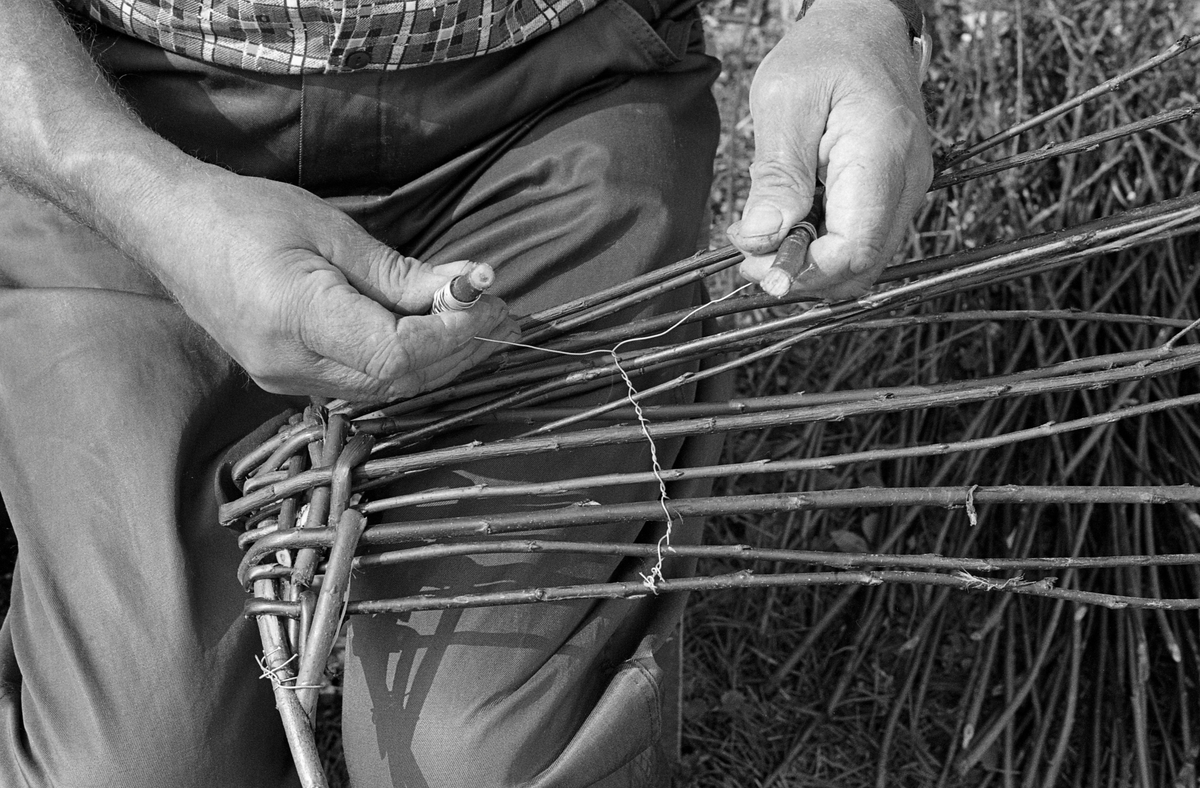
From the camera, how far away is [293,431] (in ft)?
3.94

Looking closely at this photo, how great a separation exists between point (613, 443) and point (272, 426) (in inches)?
16.4

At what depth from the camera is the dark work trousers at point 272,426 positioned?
115cm

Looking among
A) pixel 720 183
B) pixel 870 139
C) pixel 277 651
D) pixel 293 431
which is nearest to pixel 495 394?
pixel 293 431

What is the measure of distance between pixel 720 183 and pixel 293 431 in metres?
1.52

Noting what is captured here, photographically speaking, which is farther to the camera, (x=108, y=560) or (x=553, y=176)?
(x=553, y=176)

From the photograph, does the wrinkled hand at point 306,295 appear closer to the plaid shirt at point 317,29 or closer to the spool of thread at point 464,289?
the spool of thread at point 464,289

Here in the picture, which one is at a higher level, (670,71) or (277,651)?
(670,71)

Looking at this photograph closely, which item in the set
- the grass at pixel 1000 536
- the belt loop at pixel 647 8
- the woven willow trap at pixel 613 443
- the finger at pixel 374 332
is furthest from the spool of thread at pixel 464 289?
the grass at pixel 1000 536

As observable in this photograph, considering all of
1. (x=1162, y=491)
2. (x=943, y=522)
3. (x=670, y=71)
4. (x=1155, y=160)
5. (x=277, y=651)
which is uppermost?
(x=670, y=71)

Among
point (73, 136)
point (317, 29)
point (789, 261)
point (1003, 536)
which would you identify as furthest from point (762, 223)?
point (1003, 536)

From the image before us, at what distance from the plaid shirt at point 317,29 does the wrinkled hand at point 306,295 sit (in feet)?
0.60

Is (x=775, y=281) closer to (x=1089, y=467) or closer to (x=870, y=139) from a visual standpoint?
(x=870, y=139)

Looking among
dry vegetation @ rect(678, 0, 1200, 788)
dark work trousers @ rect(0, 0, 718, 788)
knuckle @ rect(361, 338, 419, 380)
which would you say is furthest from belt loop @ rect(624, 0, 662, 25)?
dry vegetation @ rect(678, 0, 1200, 788)

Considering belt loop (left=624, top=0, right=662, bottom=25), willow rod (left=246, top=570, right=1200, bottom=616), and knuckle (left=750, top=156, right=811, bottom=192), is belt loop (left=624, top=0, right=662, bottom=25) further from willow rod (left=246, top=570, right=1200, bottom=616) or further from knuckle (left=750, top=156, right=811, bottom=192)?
willow rod (left=246, top=570, right=1200, bottom=616)
